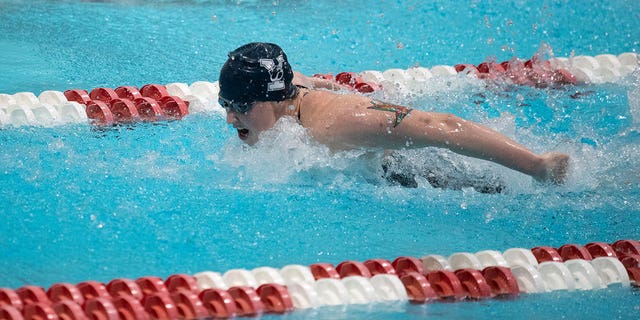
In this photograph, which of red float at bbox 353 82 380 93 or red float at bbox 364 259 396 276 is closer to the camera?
red float at bbox 364 259 396 276

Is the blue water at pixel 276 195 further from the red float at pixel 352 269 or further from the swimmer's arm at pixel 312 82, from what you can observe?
the swimmer's arm at pixel 312 82

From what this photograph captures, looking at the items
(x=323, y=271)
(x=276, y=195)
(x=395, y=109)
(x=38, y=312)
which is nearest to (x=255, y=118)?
(x=276, y=195)

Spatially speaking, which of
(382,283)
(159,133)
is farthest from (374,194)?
(159,133)

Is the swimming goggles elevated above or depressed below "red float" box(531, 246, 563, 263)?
above

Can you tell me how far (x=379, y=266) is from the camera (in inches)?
112

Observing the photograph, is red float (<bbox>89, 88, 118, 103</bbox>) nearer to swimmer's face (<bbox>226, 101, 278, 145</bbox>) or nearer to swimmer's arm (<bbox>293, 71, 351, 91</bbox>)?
swimmer's arm (<bbox>293, 71, 351, 91</bbox>)

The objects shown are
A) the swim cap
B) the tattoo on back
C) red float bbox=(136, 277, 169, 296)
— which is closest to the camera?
red float bbox=(136, 277, 169, 296)

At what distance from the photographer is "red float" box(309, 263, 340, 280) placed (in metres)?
2.79

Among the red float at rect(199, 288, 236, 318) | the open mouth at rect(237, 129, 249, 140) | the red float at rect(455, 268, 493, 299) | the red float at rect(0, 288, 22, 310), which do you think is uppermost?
the open mouth at rect(237, 129, 249, 140)

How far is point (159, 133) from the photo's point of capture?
4230mm

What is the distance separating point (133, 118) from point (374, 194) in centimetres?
135

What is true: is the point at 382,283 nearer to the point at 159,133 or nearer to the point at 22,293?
the point at 22,293

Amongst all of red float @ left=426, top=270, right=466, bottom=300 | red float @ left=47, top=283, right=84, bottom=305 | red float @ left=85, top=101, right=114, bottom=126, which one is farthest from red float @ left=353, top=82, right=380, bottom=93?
red float @ left=47, top=283, right=84, bottom=305

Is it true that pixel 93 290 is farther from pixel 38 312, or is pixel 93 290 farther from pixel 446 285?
pixel 446 285
